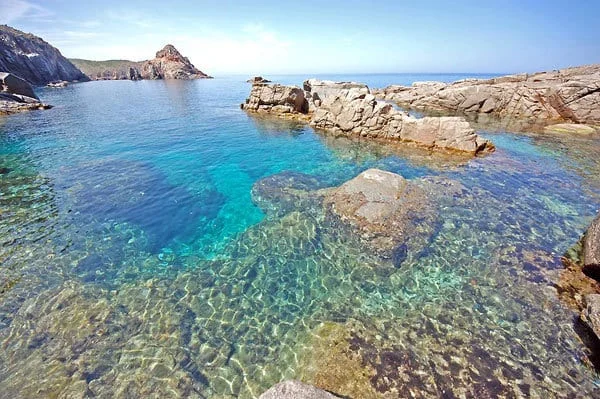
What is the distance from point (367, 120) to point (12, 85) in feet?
217

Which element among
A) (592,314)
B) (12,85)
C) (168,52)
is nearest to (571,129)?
(592,314)

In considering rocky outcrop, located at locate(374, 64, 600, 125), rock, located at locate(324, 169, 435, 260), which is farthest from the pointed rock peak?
rock, located at locate(324, 169, 435, 260)

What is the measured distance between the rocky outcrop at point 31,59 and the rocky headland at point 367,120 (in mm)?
97769

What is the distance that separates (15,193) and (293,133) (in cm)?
2751

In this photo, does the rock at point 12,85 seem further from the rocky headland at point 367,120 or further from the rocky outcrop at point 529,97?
the rocky outcrop at point 529,97

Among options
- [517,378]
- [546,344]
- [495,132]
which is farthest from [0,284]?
[495,132]

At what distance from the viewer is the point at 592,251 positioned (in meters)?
11.8

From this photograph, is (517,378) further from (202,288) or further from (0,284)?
(0,284)

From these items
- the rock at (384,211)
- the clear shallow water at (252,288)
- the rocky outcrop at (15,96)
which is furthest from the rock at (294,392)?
Result: the rocky outcrop at (15,96)

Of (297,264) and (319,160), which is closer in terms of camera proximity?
(297,264)

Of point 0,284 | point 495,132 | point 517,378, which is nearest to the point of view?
point 517,378

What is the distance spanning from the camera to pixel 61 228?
14688 mm

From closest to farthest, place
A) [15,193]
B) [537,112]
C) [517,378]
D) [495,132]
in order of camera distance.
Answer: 1. [517,378]
2. [15,193]
3. [495,132]
4. [537,112]

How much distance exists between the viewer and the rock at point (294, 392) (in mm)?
5454
